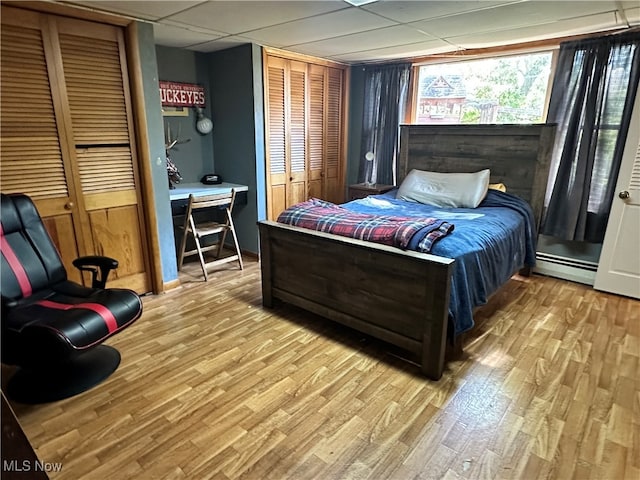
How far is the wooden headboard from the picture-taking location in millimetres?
3400

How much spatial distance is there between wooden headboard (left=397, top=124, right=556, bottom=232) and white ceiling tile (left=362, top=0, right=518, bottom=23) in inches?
53.0

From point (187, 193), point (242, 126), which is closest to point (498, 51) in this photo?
point (242, 126)

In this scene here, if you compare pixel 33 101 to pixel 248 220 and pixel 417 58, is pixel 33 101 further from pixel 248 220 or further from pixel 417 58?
pixel 417 58

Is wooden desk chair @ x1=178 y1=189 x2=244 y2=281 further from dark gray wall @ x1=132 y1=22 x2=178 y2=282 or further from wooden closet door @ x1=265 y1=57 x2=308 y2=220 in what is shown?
wooden closet door @ x1=265 y1=57 x2=308 y2=220

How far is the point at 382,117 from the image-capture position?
459 centimetres

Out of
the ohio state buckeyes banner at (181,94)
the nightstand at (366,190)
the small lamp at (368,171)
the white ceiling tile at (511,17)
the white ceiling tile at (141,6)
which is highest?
the white ceiling tile at (511,17)

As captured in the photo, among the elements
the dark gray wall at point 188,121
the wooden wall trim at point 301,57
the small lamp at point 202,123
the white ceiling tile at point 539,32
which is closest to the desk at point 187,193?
the dark gray wall at point 188,121

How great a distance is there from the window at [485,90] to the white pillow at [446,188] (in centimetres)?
79

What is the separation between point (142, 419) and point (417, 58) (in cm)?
426

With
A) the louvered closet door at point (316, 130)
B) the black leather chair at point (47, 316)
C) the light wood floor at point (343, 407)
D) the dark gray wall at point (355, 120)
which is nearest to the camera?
the light wood floor at point (343, 407)

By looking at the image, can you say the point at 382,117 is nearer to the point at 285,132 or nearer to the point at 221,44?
the point at 285,132

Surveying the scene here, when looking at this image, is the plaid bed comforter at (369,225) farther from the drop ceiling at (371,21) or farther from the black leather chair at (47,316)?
the drop ceiling at (371,21)

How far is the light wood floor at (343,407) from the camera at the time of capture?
161 cm

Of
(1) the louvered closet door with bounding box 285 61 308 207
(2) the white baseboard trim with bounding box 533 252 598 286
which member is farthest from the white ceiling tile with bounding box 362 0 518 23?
(2) the white baseboard trim with bounding box 533 252 598 286
